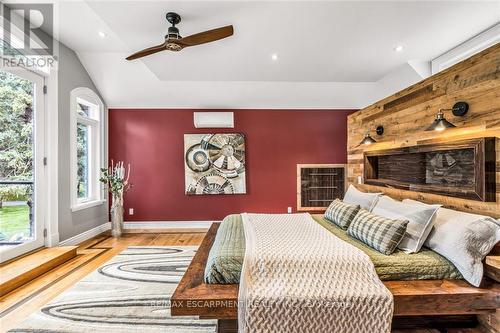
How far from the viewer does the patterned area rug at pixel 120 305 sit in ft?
6.55

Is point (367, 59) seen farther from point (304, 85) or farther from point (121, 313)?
point (121, 313)

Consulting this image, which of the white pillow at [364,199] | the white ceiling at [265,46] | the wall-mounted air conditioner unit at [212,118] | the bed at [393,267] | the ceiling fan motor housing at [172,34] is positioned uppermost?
the white ceiling at [265,46]

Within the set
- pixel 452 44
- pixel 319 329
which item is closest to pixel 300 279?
pixel 319 329

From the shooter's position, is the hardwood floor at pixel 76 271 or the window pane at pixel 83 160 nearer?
the hardwood floor at pixel 76 271

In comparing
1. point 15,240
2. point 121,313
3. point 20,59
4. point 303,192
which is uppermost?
point 20,59

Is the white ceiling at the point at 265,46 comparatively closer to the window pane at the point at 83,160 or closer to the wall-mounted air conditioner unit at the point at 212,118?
the wall-mounted air conditioner unit at the point at 212,118

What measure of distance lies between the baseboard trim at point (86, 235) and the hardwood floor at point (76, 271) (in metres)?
0.09

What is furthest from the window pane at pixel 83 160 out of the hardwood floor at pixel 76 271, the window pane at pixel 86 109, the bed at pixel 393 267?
the bed at pixel 393 267

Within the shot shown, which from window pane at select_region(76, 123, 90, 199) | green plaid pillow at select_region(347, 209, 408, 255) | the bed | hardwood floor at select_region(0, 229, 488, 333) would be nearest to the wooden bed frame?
the bed

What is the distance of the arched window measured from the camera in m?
3.91

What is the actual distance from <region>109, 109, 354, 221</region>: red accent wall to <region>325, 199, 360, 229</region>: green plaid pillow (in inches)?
85.0

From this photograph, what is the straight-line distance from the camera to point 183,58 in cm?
341

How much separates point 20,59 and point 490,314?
541cm

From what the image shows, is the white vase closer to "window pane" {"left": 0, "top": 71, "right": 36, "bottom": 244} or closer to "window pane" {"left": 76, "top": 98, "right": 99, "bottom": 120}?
"window pane" {"left": 0, "top": 71, "right": 36, "bottom": 244}
